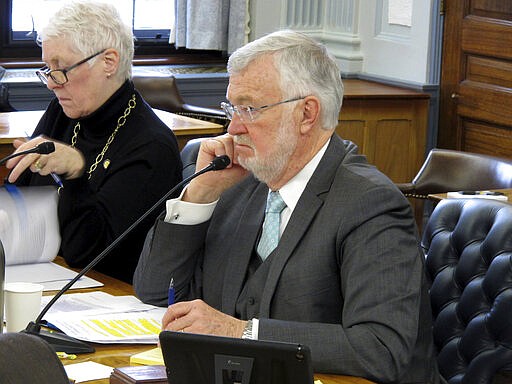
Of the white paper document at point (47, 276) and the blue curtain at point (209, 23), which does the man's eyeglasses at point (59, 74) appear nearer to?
the white paper document at point (47, 276)

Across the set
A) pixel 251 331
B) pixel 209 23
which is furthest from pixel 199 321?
pixel 209 23

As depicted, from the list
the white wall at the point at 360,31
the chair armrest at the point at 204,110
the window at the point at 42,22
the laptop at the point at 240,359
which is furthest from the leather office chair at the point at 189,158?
the white wall at the point at 360,31

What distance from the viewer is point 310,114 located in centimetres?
229

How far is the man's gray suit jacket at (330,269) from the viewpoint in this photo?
81.4 inches

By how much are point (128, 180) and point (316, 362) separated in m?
1.11

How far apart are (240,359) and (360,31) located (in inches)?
211

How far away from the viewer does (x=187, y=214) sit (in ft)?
8.08

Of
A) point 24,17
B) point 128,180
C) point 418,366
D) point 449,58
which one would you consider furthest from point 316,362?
point 24,17

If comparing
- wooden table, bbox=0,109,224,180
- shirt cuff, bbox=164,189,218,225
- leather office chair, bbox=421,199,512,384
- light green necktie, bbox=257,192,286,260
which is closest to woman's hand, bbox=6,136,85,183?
shirt cuff, bbox=164,189,218,225

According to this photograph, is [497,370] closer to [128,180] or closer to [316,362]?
[316,362]

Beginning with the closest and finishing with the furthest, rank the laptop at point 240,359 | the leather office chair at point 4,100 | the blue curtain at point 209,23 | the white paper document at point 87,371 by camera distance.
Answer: the laptop at point 240,359, the white paper document at point 87,371, the leather office chair at point 4,100, the blue curtain at point 209,23

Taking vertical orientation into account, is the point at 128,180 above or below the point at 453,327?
above

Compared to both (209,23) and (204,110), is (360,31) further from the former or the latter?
(204,110)

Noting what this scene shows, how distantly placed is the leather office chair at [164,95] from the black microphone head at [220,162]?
3.38 m
